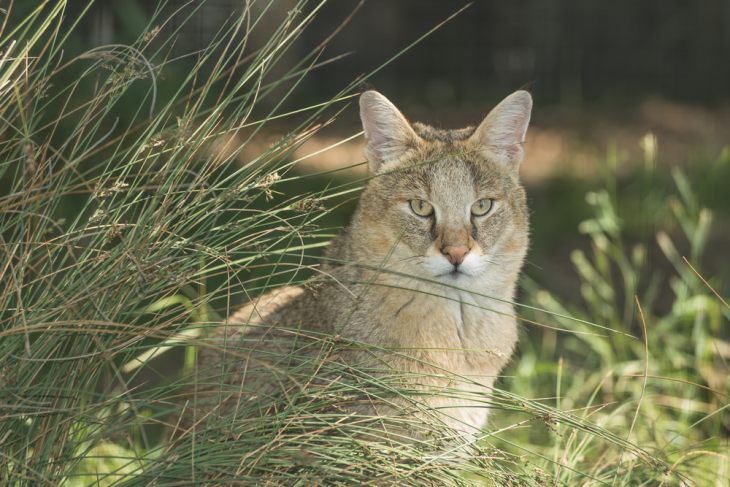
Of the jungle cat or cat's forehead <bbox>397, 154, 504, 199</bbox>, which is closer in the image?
the jungle cat

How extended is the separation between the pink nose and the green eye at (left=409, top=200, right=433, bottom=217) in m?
0.25

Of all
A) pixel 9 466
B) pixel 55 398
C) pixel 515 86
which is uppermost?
pixel 55 398

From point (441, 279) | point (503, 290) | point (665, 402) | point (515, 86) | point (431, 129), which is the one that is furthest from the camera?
point (515, 86)

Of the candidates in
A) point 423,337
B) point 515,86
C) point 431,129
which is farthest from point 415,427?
point 515,86

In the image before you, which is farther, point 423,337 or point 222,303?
point 222,303

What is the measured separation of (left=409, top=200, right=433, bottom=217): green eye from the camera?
3711 mm

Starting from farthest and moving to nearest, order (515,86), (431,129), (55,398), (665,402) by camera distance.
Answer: (515,86) → (665,402) → (431,129) → (55,398)

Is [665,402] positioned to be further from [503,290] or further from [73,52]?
[73,52]

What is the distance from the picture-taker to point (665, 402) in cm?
480

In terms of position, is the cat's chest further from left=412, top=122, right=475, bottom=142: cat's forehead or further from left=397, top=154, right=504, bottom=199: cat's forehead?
left=412, top=122, right=475, bottom=142: cat's forehead

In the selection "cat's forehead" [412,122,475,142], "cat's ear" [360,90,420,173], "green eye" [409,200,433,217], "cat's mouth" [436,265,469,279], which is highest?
"cat's ear" [360,90,420,173]

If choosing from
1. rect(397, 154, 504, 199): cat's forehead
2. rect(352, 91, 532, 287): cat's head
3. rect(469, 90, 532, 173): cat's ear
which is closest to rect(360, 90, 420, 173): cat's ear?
rect(352, 91, 532, 287): cat's head

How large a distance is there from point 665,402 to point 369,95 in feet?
7.18

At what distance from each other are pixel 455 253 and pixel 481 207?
340 mm
